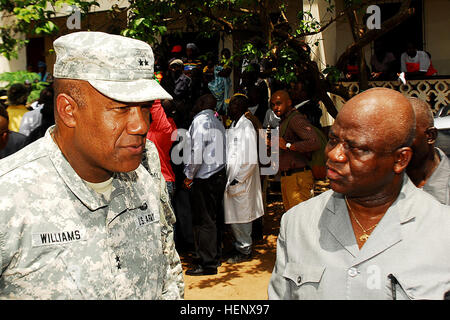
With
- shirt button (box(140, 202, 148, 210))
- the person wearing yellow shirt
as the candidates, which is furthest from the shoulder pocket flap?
the person wearing yellow shirt

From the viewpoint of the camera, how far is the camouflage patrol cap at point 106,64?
1.70 meters

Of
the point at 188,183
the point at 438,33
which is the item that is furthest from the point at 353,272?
the point at 438,33

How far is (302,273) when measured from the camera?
6.33 ft

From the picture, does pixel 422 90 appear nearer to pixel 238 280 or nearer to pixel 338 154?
pixel 238 280

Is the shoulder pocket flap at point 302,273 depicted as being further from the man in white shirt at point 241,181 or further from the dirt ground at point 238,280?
the man in white shirt at point 241,181

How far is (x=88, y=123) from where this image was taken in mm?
1747

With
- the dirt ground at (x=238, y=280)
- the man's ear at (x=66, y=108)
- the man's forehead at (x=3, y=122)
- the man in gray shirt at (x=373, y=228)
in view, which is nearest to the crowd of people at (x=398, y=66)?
the dirt ground at (x=238, y=280)

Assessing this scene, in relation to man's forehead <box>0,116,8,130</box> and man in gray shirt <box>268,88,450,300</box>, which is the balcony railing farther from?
man in gray shirt <box>268,88,450,300</box>

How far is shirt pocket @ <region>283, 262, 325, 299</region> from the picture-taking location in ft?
6.22

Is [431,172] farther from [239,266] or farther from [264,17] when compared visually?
[264,17]

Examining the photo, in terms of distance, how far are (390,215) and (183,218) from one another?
16.4 feet

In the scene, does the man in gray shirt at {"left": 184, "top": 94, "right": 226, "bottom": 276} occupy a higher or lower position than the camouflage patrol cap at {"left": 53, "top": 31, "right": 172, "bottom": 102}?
lower

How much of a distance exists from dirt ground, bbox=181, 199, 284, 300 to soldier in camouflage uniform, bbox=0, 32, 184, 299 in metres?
3.63

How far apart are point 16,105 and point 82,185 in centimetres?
560
